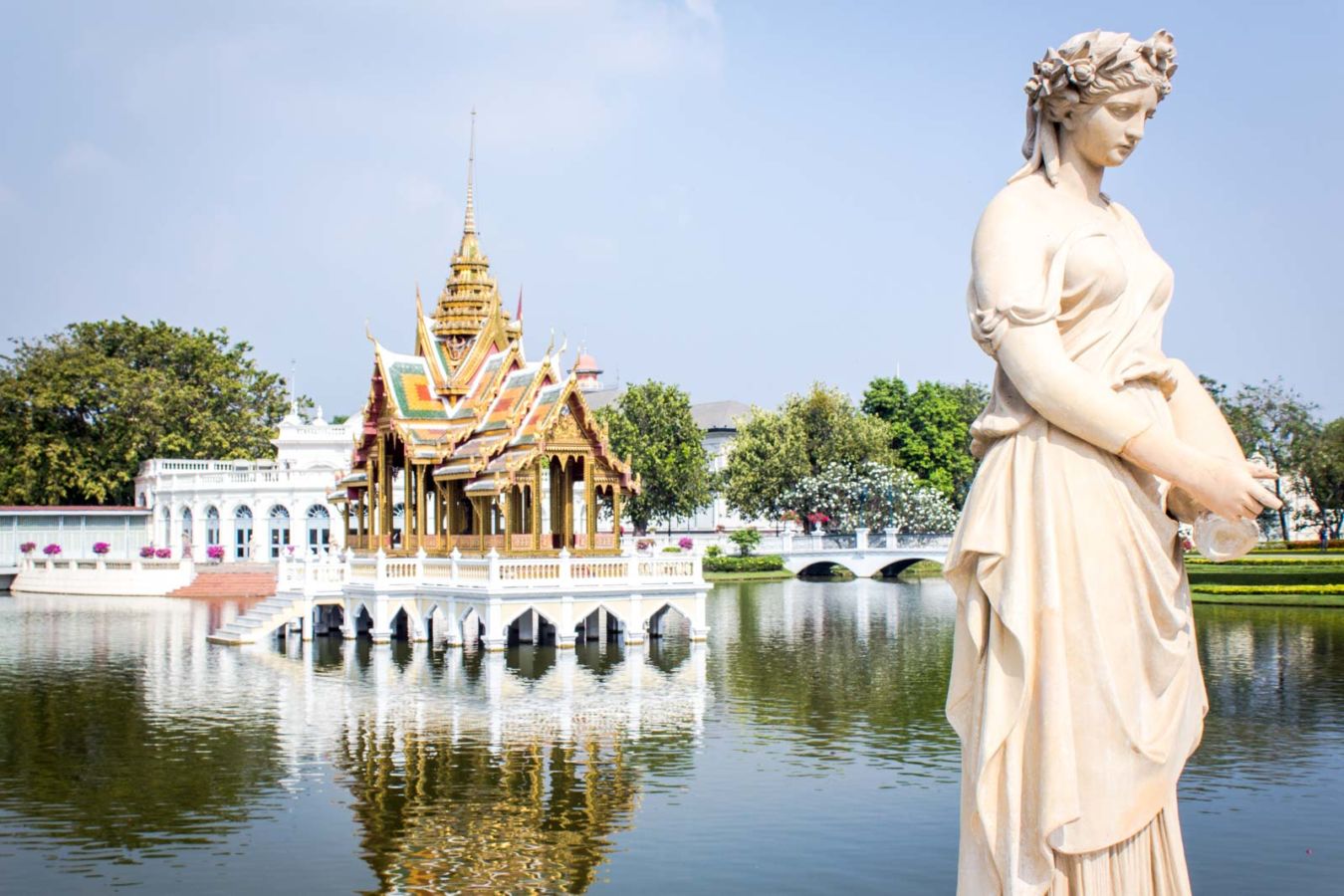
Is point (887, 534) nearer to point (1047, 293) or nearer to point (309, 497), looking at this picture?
point (309, 497)

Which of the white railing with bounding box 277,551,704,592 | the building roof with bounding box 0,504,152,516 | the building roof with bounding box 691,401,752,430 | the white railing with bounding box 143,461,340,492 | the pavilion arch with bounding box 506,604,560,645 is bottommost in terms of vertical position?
the pavilion arch with bounding box 506,604,560,645

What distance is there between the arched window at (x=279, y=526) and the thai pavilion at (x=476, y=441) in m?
18.9

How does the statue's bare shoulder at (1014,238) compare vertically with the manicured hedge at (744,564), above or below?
above

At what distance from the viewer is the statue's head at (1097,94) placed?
4527 millimetres

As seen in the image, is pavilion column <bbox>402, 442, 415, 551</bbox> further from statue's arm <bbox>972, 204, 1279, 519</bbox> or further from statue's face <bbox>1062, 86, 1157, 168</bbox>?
statue's arm <bbox>972, 204, 1279, 519</bbox>

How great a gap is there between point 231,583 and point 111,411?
13.1 m

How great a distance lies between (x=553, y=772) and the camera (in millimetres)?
15492

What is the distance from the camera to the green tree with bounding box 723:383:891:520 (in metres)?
60.0

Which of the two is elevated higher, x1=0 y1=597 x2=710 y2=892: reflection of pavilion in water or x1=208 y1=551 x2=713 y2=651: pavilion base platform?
x1=208 y1=551 x2=713 y2=651: pavilion base platform

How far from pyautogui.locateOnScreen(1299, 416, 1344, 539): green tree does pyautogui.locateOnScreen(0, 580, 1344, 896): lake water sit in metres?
26.9

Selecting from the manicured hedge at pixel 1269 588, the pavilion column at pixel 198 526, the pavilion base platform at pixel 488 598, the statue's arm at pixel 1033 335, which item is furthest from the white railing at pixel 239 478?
the statue's arm at pixel 1033 335

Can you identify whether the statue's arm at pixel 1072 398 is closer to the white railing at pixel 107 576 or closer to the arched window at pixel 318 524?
the white railing at pixel 107 576

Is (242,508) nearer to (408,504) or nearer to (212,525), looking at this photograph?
(212,525)

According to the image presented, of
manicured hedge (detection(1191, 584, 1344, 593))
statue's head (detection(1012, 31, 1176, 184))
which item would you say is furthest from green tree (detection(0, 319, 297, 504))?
statue's head (detection(1012, 31, 1176, 184))
